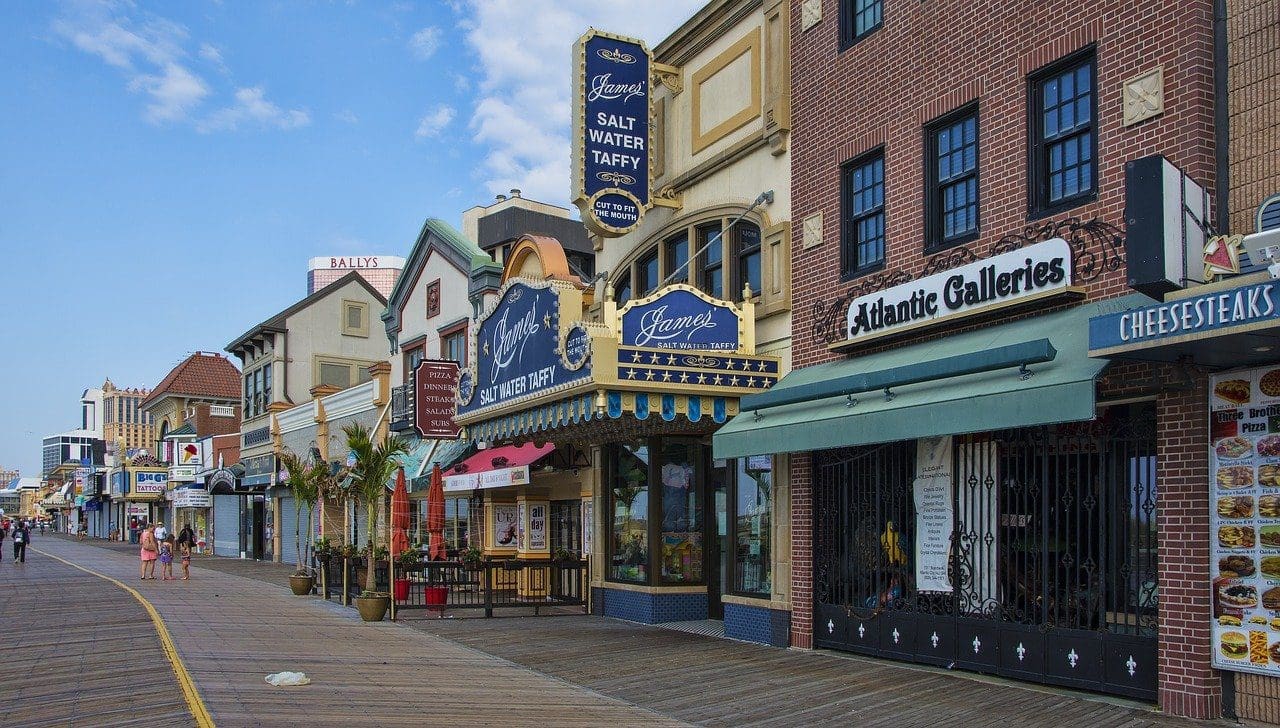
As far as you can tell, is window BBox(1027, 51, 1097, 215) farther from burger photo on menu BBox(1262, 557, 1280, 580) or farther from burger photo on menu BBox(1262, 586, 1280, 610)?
burger photo on menu BBox(1262, 586, 1280, 610)

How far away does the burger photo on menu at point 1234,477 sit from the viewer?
9203mm

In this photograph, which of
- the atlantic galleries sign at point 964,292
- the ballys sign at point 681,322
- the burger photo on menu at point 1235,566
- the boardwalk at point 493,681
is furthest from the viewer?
the ballys sign at point 681,322

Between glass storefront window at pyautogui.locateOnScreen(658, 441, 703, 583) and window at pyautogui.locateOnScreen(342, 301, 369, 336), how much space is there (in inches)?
1123

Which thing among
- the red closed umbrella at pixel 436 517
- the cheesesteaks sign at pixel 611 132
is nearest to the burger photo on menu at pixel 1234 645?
the cheesesteaks sign at pixel 611 132

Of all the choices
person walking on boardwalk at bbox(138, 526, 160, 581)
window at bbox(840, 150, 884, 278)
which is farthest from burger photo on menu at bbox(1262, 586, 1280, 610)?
person walking on boardwalk at bbox(138, 526, 160, 581)

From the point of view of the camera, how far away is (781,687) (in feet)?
39.2

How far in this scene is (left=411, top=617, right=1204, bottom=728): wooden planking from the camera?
399 inches

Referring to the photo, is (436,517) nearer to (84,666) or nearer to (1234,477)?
(84,666)

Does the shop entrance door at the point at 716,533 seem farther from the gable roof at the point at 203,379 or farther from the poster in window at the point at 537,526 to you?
the gable roof at the point at 203,379

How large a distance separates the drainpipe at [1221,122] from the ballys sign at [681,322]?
6.99 m

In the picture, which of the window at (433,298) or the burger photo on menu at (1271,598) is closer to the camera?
the burger photo on menu at (1271,598)

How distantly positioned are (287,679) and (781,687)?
5.10 metres

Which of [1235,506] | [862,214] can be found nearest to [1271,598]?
[1235,506]

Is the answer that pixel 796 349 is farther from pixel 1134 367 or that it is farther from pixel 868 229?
pixel 1134 367
